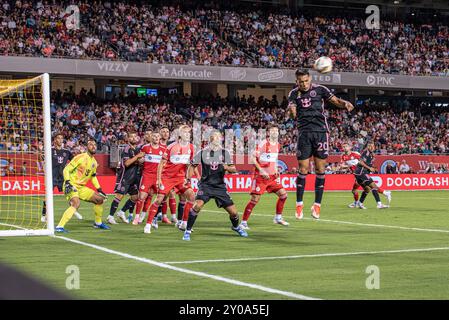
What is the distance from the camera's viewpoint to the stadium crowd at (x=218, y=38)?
38156 millimetres

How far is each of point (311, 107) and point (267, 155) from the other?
3762mm

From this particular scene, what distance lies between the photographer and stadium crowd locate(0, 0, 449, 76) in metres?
38.2

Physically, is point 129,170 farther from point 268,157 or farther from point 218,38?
point 218,38

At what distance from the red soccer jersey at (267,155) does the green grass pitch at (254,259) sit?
131 cm

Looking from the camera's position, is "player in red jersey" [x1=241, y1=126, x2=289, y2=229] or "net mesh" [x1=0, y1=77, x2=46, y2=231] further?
"net mesh" [x1=0, y1=77, x2=46, y2=231]

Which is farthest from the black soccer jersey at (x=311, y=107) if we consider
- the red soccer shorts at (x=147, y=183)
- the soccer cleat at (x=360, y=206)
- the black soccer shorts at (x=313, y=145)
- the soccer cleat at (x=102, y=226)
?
the soccer cleat at (x=360, y=206)

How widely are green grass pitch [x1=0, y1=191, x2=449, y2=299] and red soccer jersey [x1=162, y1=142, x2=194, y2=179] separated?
1.20m

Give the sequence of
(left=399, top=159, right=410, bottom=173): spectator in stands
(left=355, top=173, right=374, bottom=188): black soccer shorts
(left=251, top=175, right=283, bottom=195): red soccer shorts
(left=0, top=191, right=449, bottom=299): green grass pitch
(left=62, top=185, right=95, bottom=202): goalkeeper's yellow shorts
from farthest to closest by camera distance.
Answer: (left=399, top=159, right=410, bottom=173): spectator in stands → (left=355, top=173, right=374, bottom=188): black soccer shorts → (left=251, top=175, right=283, bottom=195): red soccer shorts → (left=62, top=185, right=95, bottom=202): goalkeeper's yellow shorts → (left=0, top=191, right=449, bottom=299): green grass pitch

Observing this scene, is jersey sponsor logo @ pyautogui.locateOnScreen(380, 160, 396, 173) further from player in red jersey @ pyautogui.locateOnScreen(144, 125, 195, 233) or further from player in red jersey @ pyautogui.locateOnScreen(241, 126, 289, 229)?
player in red jersey @ pyautogui.locateOnScreen(144, 125, 195, 233)

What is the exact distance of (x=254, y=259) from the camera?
9719mm

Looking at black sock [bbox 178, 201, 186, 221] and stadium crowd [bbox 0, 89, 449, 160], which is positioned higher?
stadium crowd [bbox 0, 89, 449, 160]

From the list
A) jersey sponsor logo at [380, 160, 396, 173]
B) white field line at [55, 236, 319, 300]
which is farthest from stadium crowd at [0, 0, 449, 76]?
white field line at [55, 236, 319, 300]
